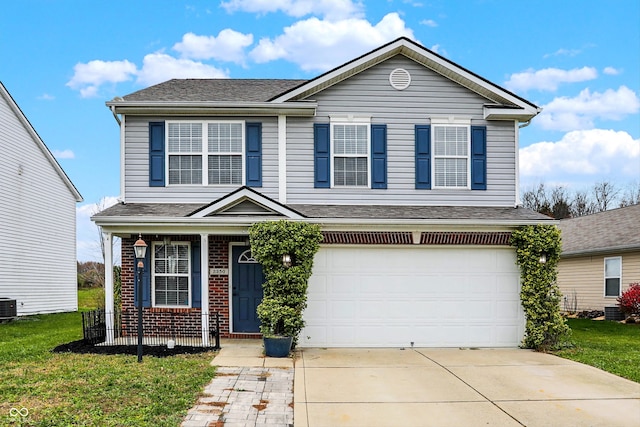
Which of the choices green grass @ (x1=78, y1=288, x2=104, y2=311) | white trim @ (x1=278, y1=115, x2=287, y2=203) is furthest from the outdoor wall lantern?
green grass @ (x1=78, y1=288, x2=104, y2=311)

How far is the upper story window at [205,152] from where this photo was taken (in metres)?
12.7

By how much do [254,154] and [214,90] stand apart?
7.98 ft

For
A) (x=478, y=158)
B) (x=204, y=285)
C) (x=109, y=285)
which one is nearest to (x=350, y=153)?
(x=478, y=158)

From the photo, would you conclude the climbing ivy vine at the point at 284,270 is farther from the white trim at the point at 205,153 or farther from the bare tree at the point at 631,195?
the bare tree at the point at 631,195

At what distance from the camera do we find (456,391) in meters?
8.09

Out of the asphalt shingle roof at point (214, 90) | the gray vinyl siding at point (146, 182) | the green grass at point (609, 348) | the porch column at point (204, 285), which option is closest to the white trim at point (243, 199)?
the porch column at point (204, 285)

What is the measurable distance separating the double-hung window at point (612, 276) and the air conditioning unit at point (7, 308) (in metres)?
20.4

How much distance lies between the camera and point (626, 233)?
19812 mm

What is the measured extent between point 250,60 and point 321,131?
8.44 meters

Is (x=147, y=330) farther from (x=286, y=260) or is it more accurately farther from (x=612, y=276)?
(x=612, y=276)

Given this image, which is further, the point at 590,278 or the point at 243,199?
the point at 590,278

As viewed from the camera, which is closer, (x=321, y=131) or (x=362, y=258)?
(x=362, y=258)

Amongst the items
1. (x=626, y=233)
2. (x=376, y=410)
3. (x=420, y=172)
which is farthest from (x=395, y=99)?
(x=626, y=233)

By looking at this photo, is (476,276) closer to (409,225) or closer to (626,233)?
(409,225)
